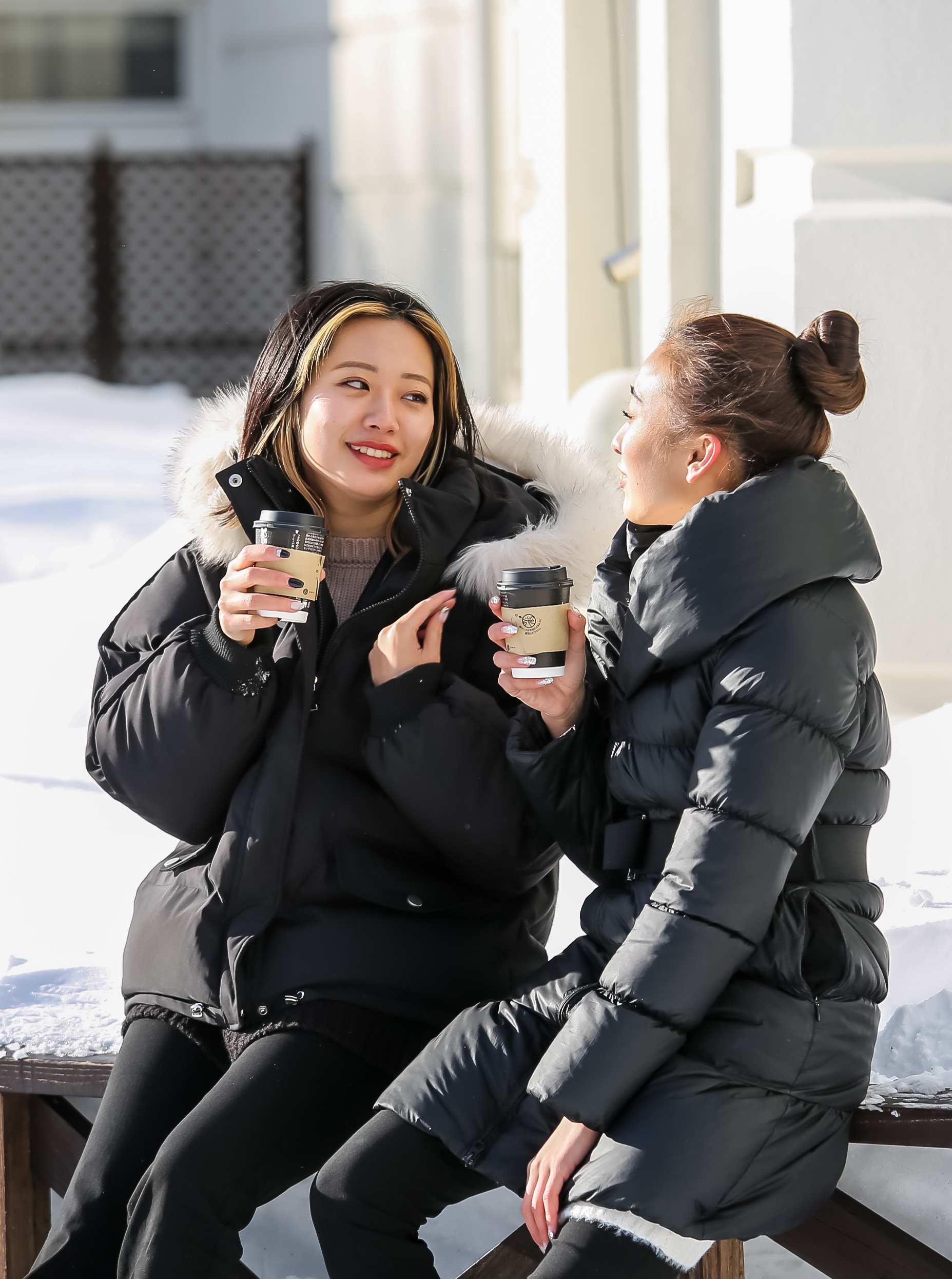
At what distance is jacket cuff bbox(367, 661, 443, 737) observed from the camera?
1654 millimetres

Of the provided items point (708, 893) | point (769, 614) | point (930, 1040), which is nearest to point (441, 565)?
point (769, 614)

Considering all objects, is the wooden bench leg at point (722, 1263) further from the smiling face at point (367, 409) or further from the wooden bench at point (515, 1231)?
the smiling face at point (367, 409)

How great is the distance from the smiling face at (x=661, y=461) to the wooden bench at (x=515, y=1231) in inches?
30.9

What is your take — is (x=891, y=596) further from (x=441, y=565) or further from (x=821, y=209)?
(x=441, y=565)

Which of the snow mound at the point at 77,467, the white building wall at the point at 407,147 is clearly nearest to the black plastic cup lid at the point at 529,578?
the snow mound at the point at 77,467

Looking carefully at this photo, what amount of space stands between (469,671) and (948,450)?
177cm

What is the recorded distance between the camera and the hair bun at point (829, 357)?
1.46 m

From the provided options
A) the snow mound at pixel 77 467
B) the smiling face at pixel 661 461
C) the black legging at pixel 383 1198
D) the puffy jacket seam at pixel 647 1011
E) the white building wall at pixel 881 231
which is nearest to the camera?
the puffy jacket seam at pixel 647 1011

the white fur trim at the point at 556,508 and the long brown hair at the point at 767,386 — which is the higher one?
the long brown hair at the point at 767,386

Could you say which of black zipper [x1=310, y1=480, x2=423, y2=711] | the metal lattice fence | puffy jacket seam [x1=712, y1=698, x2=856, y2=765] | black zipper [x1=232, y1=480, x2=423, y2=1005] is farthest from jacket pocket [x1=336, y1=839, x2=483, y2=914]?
the metal lattice fence

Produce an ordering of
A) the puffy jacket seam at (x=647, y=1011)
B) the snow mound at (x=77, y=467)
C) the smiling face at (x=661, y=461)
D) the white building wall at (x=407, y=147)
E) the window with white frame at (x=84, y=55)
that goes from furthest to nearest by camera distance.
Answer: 1. the window with white frame at (x=84, y=55)
2. the white building wall at (x=407, y=147)
3. the snow mound at (x=77, y=467)
4. the smiling face at (x=661, y=461)
5. the puffy jacket seam at (x=647, y=1011)

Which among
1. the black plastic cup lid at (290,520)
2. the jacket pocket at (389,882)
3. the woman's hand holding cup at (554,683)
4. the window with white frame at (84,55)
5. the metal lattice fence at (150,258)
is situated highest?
the window with white frame at (84,55)

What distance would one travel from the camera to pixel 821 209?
3010mm

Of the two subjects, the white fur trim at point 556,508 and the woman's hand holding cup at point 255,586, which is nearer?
the woman's hand holding cup at point 255,586
